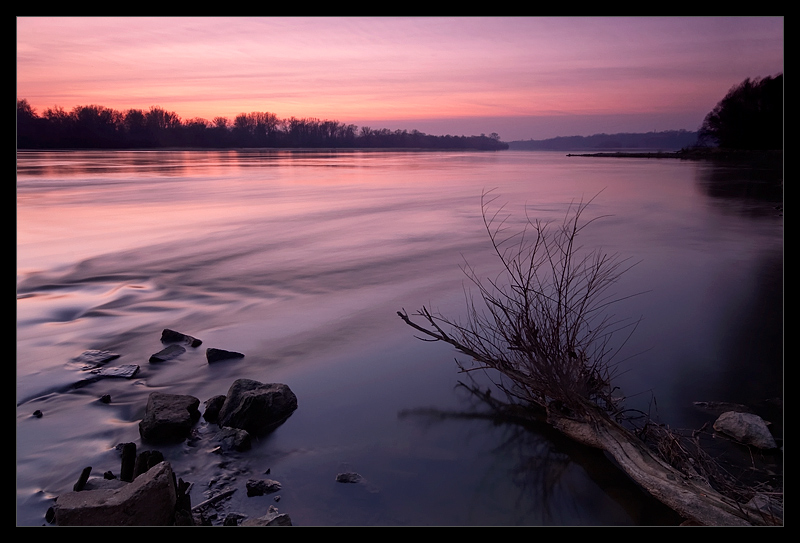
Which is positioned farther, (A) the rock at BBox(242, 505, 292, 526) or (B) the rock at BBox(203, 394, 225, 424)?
(B) the rock at BBox(203, 394, 225, 424)

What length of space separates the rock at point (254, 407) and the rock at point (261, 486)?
75cm

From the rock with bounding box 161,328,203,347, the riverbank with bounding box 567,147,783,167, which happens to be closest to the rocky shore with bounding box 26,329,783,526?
the rock with bounding box 161,328,203,347

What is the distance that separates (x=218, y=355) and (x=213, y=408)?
133 cm

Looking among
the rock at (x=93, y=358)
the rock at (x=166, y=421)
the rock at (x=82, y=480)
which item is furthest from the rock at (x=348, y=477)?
the rock at (x=93, y=358)

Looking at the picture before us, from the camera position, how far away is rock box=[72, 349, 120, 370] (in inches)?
231

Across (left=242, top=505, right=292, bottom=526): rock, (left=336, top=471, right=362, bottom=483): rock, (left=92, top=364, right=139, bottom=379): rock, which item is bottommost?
(left=336, top=471, right=362, bottom=483): rock

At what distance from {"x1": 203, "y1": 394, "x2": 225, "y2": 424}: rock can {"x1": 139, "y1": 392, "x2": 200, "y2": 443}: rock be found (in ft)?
0.38

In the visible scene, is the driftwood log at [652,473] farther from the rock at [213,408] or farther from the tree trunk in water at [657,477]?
the rock at [213,408]

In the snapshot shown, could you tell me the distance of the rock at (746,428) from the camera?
4.33 m

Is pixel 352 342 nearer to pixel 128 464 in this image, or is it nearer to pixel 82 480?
pixel 128 464

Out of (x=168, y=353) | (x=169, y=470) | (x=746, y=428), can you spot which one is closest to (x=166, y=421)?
(x=169, y=470)

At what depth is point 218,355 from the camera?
19.7ft

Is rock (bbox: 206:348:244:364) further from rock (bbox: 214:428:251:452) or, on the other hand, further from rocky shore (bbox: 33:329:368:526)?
rock (bbox: 214:428:251:452)
